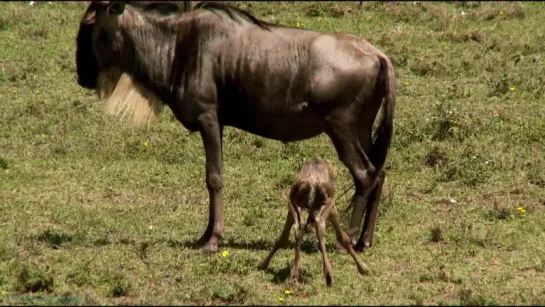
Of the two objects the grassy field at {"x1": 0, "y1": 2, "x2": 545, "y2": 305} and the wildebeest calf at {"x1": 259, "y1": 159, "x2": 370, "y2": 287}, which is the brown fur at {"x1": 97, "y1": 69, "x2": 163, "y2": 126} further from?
the wildebeest calf at {"x1": 259, "y1": 159, "x2": 370, "y2": 287}

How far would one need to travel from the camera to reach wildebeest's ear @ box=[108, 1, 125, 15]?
368 inches

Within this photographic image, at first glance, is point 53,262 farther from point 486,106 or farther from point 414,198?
point 486,106

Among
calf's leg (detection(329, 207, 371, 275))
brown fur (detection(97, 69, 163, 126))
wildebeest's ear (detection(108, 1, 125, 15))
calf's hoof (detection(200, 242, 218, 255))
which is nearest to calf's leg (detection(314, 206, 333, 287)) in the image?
calf's leg (detection(329, 207, 371, 275))

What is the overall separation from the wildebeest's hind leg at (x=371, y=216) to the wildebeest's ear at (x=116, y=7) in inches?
101

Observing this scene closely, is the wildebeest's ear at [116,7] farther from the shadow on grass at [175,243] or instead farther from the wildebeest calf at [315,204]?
the wildebeest calf at [315,204]

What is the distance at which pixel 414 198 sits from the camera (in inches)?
422

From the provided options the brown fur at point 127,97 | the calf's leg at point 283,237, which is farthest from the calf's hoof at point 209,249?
the brown fur at point 127,97

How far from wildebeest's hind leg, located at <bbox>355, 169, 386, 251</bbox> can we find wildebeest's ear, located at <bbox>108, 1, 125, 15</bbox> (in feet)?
8.44

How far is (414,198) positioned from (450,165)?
2.25ft

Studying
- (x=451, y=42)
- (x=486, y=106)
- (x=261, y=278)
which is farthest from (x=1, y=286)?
(x=451, y=42)

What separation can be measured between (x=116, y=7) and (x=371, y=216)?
277cm

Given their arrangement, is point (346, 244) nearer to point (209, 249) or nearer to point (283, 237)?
point (283, 237)

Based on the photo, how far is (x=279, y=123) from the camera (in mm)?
9203

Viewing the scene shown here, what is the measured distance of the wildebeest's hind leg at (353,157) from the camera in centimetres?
891
